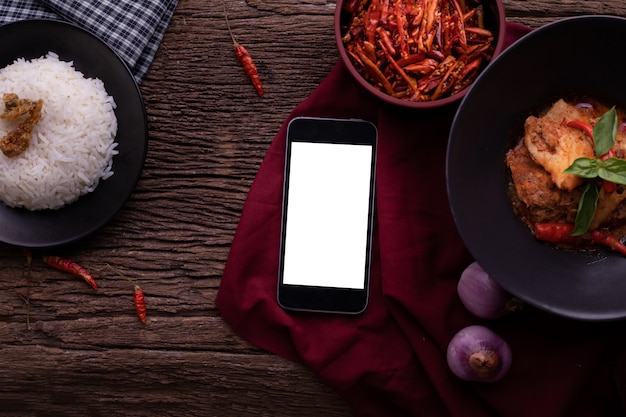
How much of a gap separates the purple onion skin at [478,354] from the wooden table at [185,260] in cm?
34

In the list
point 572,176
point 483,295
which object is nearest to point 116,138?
point 483,295

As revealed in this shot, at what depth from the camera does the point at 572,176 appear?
1.38 metres

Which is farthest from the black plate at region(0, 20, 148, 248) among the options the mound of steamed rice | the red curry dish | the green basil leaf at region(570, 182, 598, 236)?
the green basil leaf at region(570, 182, 598, 236)

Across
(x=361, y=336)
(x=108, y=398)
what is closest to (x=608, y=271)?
(x=361, y=336)

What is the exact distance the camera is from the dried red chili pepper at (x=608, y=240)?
1470mm

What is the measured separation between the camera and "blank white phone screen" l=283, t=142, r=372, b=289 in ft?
5.68

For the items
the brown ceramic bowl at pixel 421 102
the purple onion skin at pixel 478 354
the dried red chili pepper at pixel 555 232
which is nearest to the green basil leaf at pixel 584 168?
the dried red chili pepper at pixel 555 232

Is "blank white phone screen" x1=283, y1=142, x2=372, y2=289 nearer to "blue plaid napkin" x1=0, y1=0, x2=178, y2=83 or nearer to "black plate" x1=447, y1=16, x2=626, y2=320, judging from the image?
"black plate" x1=447, y1=16, x2=626, y2=320

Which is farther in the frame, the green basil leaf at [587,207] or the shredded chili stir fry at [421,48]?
the shredded chili stir fry at [421,48]

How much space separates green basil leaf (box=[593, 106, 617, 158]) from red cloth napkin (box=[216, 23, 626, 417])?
41 centimetres

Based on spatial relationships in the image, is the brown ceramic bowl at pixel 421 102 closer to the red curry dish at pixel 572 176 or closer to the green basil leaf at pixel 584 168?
the red curry dish at pixel 572 176

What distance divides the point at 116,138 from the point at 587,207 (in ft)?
3.82

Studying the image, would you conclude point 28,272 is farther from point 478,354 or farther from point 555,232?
point 555,232

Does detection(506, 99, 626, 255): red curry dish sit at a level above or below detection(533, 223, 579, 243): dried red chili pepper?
above
